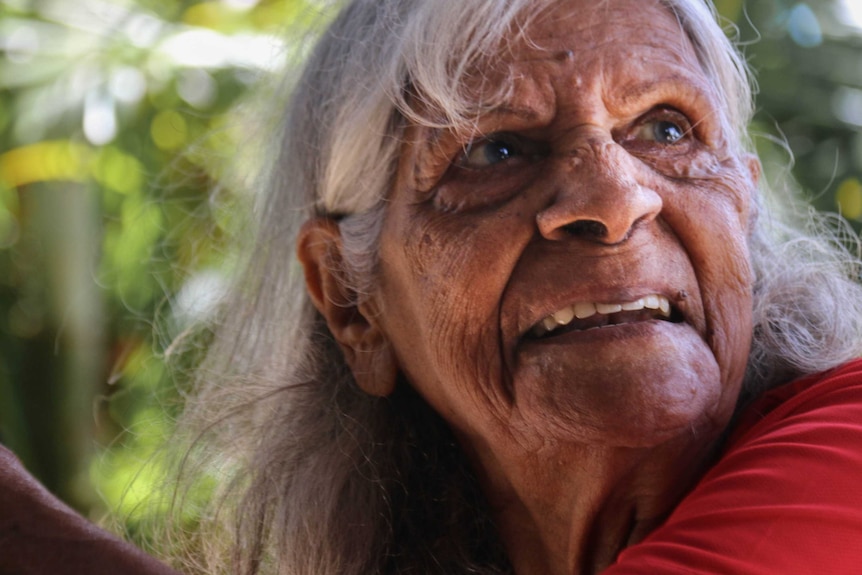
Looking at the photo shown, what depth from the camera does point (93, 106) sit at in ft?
12.2

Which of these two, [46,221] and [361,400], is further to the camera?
[46,221]

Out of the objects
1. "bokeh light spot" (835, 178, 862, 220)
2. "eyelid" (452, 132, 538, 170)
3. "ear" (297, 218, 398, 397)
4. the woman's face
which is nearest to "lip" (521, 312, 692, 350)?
the woman's face

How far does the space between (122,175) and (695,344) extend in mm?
2696

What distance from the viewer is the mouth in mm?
1663

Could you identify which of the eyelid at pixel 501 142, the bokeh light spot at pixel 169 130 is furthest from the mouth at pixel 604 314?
the bokeh light spot at pixel 169 130

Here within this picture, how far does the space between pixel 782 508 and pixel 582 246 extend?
525 millimetres

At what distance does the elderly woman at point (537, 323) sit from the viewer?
5.19 feet

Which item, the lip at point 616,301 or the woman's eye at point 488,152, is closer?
the lip at point 616,301

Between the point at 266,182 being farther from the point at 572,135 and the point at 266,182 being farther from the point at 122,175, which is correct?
the point at 122,175

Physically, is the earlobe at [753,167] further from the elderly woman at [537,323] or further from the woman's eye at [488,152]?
the woman's eye at [488,152]

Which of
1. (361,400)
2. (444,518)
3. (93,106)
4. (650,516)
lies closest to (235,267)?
(361,400)

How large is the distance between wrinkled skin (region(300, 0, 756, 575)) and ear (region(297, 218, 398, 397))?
0.10 meters

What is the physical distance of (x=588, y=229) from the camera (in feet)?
5.51

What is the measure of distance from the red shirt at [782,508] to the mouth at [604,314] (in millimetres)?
258
